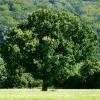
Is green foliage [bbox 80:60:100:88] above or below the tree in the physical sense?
below

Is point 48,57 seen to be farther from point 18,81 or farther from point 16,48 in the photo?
point 18,81

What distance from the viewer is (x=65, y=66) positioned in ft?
252

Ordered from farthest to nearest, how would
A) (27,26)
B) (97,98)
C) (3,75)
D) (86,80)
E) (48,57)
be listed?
1. (3,75)
2. (86,80)
3. (27,26)
4. (48,57)
5. (97,98)

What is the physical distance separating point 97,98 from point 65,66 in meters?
40.5

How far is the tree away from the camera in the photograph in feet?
242

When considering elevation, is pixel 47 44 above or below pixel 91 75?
above

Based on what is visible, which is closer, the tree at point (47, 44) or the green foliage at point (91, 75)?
the tree at point (47, 44)

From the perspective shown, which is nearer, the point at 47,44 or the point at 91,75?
the point at 47,44

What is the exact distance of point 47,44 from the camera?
73.2 metres

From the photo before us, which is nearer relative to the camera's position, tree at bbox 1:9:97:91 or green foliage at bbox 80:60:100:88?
tree at bbox 1:9:97:91

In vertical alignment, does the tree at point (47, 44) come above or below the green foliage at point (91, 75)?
above

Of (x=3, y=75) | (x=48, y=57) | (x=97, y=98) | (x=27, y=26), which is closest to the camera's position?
(x=97, y=98)

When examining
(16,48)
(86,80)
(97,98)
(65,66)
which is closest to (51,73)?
(65,66)

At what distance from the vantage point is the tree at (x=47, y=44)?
7381 centimetres
